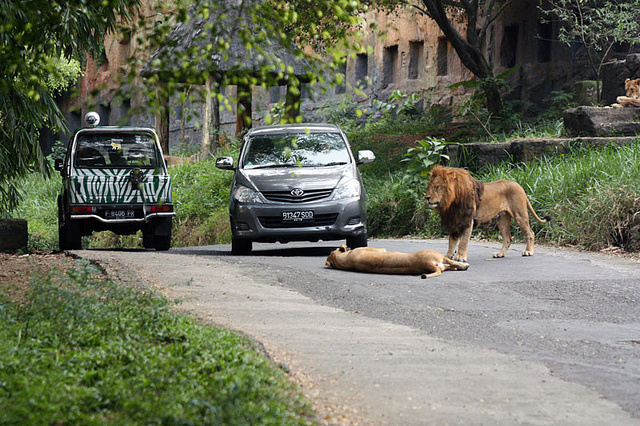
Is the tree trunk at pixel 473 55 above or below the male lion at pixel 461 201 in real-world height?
above

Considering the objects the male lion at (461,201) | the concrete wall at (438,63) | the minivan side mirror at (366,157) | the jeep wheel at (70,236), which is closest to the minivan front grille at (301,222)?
the minivan side mirror at (366,157)

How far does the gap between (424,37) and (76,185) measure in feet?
65.3

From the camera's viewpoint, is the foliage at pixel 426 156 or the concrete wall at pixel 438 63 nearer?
the foliage at pixel 426 156

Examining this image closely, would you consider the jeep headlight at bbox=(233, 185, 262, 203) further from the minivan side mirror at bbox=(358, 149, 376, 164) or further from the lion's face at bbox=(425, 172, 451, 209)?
the lion's face at bbox=(425, 172, 451, 209)

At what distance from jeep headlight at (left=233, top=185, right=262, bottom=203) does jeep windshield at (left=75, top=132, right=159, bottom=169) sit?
2.30 meters

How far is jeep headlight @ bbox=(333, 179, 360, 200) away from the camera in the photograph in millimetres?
12773

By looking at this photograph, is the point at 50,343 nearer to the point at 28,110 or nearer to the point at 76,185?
the point at 28,110

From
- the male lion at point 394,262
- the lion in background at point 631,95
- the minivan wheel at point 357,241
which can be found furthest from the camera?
the lion in background at point 631,95

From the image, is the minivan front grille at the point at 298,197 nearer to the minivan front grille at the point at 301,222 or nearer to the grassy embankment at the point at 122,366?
the minivan front grille at the point at 301,222

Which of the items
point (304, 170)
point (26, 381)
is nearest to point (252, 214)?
point (304, 170)

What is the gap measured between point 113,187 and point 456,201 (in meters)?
5.83

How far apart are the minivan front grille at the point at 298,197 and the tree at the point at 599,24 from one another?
10298mm

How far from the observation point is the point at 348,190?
42.2 ft

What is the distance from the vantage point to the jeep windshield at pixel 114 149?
14.6m
